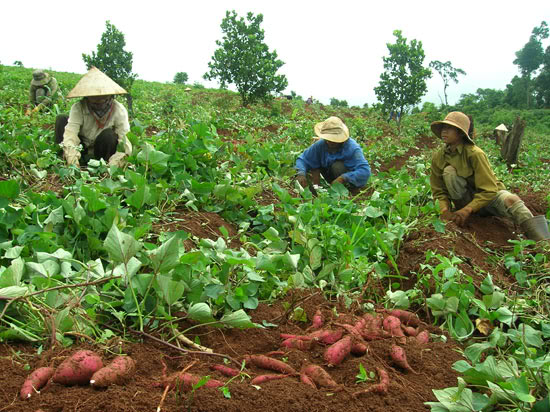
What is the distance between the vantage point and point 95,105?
3.95 m

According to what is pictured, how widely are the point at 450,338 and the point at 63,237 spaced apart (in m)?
1.87

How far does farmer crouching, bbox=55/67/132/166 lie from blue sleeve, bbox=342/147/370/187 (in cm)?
212

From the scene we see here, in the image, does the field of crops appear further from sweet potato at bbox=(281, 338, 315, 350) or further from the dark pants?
the dark pants

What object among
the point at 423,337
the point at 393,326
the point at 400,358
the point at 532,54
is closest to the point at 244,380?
the point at 400,358

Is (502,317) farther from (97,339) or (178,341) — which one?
(97,339)

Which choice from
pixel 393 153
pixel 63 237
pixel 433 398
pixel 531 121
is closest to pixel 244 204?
pixel 63 237

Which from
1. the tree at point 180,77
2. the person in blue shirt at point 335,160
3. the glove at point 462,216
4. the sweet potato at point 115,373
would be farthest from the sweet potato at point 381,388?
the tree at point 180,77

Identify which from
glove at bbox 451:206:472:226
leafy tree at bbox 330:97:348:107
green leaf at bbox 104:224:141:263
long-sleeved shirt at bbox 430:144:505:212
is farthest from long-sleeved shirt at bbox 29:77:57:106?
leafy tree at bbox 330:97:348:107

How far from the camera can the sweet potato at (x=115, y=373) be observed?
4.33 ft

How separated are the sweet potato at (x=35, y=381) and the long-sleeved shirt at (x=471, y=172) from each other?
3370 millimetres

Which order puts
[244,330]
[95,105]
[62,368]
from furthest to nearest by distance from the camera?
1. [95,105]
2. [244,330]
3. [62,368]

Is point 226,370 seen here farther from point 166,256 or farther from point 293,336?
point 166,256

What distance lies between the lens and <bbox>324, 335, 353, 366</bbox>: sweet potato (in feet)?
5.35

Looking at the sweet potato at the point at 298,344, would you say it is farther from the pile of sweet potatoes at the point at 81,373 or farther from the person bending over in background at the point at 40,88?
the person bending over in background at the point at 40,88
